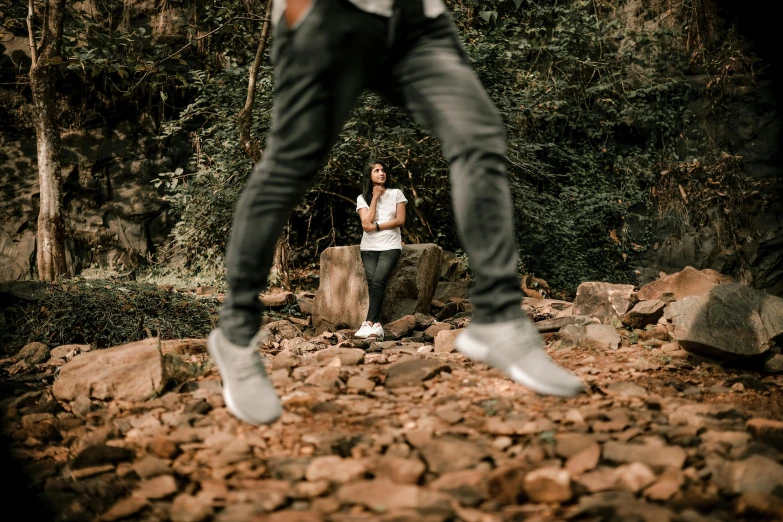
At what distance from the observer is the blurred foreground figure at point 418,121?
150 cm

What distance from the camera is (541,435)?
1.50 m

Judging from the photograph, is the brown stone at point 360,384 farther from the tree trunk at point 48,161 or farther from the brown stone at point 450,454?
the tree trunk at point 48,161

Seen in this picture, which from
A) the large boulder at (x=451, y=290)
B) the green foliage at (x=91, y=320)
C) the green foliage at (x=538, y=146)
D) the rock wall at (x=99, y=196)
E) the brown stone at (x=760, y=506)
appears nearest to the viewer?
the brown stone at (x=760, y=506)

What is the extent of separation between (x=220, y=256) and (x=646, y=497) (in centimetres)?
791

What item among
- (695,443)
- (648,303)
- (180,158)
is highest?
(180,158)

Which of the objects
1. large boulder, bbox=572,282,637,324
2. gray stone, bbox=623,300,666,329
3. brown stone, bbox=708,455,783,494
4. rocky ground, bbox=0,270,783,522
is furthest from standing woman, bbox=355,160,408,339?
brown stone, bbox=708,455,783,494

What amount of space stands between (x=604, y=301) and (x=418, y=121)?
11.5 ft

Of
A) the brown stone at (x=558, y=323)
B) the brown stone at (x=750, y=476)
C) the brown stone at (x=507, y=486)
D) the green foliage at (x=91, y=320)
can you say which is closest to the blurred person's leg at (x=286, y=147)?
the brown stone at (x=507, y=486)

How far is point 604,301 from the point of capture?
4.59 meters

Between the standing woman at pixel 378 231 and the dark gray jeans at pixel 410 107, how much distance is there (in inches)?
139

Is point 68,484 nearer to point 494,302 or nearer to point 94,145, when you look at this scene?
point 494,302

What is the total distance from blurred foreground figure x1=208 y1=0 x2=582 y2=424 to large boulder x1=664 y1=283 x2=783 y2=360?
60.9 inches

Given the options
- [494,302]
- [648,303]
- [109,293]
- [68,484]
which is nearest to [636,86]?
[648,303]

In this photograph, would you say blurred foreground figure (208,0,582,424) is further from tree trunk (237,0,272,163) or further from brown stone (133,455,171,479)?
tree trunk (237,0,272,163)
